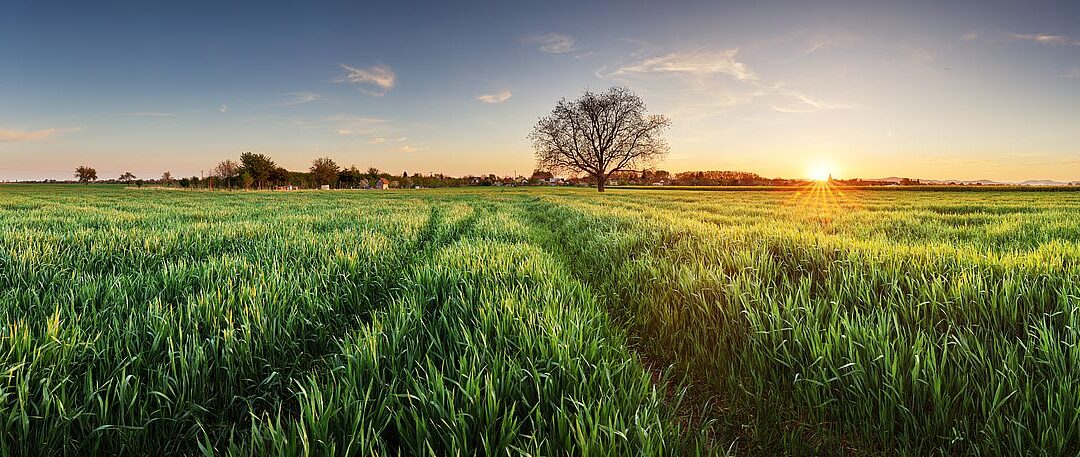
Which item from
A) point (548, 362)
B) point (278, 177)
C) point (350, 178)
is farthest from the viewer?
point (350, 178)

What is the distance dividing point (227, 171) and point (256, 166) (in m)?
14.9

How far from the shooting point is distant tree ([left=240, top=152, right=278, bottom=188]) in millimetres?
95000

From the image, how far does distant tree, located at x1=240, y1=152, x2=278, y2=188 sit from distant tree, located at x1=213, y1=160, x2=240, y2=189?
4.78 m

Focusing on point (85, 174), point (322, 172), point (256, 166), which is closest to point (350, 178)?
point (322, 172)

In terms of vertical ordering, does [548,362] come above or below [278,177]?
below

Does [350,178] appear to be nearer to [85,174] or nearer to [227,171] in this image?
[227,171]

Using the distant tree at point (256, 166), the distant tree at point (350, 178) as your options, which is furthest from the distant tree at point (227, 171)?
the distant tree at point (350, 178)

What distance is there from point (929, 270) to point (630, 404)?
323cm

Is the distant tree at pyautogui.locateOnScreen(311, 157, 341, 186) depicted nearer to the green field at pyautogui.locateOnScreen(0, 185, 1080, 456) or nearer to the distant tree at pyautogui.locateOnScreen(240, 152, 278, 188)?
the distant tree at pyautogui.locateOnScreen(240, 152, 278, 188)

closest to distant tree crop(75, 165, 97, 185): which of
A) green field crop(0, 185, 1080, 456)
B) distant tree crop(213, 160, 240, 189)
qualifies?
distant tree crop(213, 160, 240, 189)

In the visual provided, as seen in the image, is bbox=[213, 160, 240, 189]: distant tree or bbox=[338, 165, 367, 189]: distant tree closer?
bbox=[213, 160, 240, 189]: distant tree

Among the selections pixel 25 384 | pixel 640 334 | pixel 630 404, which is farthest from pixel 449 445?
pixel 640 334

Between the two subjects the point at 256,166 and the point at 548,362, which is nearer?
the point at 548,362

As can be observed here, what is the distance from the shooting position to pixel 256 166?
95000 mm
